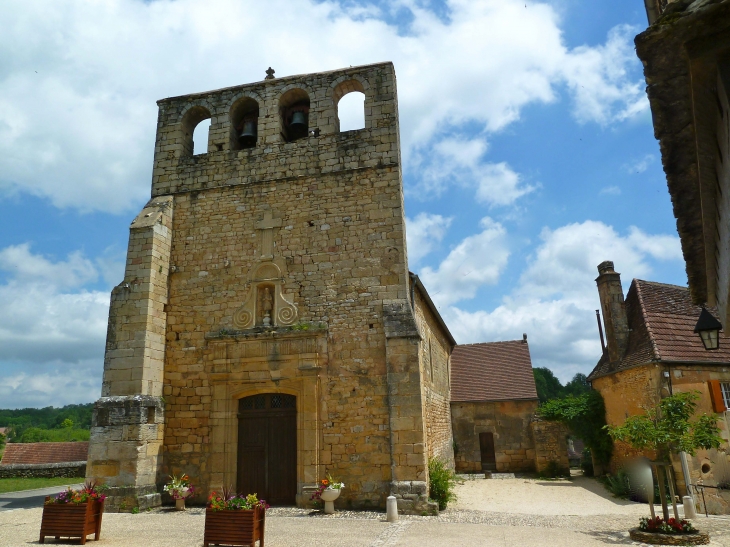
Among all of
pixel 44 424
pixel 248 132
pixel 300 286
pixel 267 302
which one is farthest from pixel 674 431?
pixel 44 424

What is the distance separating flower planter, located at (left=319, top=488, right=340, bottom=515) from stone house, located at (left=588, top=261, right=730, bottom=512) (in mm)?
8039

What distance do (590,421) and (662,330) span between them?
3.95 meters

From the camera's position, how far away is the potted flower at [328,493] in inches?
366

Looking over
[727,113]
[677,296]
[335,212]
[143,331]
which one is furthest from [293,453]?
[677,296]

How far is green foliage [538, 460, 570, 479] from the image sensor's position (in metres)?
17.7

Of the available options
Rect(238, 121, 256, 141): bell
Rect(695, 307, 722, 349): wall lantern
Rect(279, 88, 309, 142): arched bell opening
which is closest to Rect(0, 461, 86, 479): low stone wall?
Rect(238, 121, 256, 141): bell

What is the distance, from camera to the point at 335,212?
1138 centimetres

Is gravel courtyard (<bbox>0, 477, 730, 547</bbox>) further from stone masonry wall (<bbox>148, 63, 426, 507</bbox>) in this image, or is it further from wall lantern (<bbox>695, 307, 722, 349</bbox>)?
wall lantern (<bbox>695, 307, 722, 349</bbox>)

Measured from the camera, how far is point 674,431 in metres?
8.62

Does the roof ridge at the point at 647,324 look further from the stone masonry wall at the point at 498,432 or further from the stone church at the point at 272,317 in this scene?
A: the stone masonry wall at the point at 498,432

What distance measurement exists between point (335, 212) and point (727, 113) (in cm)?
929

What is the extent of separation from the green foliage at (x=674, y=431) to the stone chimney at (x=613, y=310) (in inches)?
240

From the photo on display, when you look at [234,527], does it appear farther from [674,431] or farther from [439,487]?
[674,431]

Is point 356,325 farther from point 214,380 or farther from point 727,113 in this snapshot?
point 727,113
